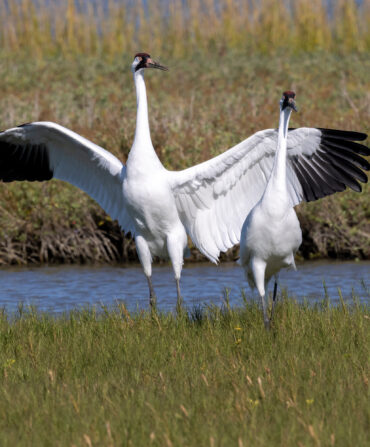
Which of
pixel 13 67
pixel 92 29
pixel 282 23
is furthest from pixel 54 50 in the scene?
pixel 282 23

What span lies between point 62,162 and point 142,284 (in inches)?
92.4

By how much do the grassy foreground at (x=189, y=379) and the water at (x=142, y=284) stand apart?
2.35 meters

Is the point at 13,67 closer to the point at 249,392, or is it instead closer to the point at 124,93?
the point at 124,93

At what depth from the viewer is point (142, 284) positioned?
34.1 ft

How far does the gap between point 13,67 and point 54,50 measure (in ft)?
12.6

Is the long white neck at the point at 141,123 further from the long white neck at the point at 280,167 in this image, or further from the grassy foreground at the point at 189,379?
the grassy foreground at the point at 189,379

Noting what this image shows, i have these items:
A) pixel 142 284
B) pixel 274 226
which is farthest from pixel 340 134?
pixel 142 284

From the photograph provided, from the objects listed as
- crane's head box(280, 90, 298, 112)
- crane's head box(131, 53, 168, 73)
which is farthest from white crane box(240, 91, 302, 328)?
crane's head box(131, 53, 168, 73)

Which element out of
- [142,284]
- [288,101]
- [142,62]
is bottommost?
[142,284]

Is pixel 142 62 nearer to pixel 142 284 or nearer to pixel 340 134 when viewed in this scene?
pixel 340 134

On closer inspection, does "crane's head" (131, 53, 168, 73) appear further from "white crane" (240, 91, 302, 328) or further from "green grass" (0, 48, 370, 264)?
"green grass" (0, 48, 370, 264)

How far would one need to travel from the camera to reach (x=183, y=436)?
4.14 m

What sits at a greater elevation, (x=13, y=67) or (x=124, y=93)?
(x=13, y=67)

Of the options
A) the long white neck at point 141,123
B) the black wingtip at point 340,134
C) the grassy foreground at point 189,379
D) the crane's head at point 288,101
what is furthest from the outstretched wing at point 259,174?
the grassy foreground at point 189,379
